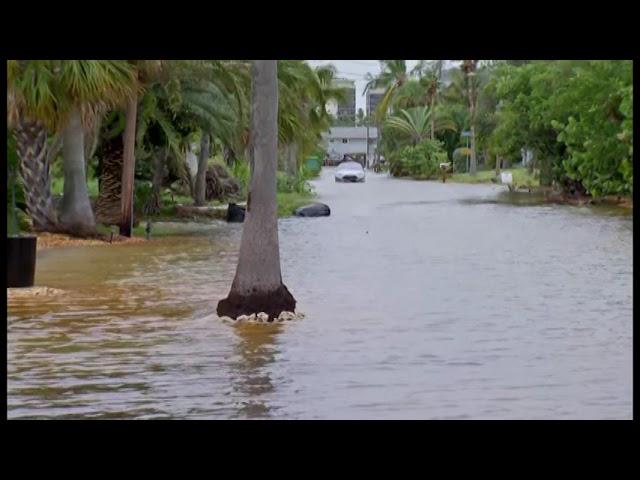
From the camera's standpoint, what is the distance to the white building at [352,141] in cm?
15125

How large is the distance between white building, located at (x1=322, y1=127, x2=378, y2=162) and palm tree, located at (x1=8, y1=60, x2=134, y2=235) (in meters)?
125

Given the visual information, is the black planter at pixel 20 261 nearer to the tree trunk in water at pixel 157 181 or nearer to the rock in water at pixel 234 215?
the tree trunk in water at pixel 157 181

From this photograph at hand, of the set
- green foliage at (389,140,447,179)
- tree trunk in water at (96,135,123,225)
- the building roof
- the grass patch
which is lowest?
tree trunk in water at (96,135,123,225)

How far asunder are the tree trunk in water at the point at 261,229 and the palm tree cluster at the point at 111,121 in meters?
6.72

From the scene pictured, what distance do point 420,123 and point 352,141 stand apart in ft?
201

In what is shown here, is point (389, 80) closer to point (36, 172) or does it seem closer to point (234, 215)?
point (234, 215)

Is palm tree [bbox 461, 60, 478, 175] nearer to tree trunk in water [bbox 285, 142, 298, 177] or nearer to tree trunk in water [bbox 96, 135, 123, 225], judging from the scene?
tree trunk in water [bbox 285, 142, 298, 177]

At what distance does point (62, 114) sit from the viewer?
22672 millimetres

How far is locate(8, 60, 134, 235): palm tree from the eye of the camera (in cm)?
2192

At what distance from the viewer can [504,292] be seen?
1734 centimetres

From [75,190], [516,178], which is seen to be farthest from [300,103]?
[516,178]

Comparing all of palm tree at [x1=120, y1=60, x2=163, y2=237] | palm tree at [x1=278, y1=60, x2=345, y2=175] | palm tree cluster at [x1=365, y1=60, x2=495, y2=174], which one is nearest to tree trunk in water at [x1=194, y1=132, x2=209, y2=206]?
palm tree at [x1=278, y1=60, x2=345, y2=175]
